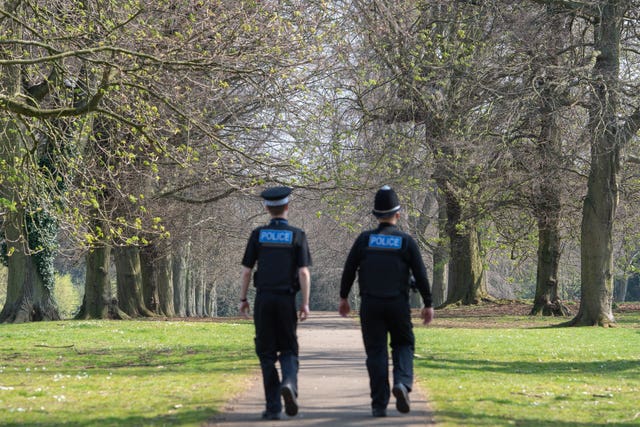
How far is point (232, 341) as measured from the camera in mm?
19266

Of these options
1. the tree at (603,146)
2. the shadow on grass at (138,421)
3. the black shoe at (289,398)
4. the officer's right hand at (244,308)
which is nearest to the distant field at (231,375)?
the shadow on grass at (138,421)

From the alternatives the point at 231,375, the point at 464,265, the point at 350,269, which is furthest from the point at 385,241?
the point at 464,265

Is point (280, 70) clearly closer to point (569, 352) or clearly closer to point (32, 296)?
point (569, 352)

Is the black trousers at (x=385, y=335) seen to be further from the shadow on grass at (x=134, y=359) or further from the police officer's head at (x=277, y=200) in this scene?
the shadow on grass at (x=134, y=359)

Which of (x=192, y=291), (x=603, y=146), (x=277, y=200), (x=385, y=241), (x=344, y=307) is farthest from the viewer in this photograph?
(x=192, y=291)

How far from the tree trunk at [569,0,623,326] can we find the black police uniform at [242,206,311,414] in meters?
14.3

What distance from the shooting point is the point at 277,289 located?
27.7 ft

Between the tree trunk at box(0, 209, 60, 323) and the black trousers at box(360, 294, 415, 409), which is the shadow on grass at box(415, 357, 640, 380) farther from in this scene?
the tree trunk at box(0, 209, 60, 323)

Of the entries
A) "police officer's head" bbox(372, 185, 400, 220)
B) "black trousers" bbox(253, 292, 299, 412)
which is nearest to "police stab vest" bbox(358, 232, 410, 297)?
"police officer's head" bbox(372, 185, 400, 220)

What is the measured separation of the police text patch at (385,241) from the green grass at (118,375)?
84.4 inches

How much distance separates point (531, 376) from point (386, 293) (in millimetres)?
4850

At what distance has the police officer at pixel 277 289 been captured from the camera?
844 centimetres

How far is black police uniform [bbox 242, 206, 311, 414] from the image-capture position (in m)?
8.44

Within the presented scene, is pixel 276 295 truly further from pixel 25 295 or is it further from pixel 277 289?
pixel 25 295
